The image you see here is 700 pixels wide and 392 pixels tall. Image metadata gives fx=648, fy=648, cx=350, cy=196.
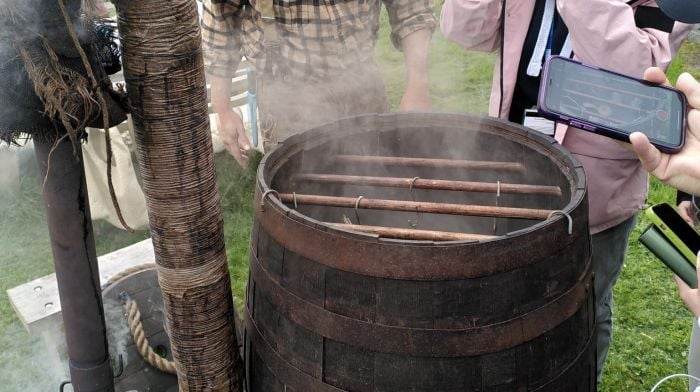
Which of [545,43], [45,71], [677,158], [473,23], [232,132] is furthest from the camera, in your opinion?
[232,132]

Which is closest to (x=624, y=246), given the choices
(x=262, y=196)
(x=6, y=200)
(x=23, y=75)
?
(x=262, y=196)

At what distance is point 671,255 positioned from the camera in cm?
221

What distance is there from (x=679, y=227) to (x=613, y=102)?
1.61 feet

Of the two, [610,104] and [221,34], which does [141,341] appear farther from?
[610,104]

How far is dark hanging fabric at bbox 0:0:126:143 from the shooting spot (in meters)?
1.45

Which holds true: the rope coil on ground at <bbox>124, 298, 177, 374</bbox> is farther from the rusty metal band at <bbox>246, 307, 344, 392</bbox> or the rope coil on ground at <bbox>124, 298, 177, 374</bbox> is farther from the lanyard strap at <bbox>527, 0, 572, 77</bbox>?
the lanyard strap at <bbox>527, 0, 572, 77</bbox>

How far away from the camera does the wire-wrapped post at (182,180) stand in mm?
1624

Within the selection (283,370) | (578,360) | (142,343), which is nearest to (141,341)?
(142,343)

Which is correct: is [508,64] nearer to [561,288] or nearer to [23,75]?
[561,288]

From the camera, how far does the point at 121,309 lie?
134 inches

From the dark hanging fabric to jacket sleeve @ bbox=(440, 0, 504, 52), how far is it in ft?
5.43

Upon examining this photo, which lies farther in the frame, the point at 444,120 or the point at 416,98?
the point at 416,98

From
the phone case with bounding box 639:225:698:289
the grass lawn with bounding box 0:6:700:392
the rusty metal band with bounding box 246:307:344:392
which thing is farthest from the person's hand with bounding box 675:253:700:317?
the grass lawn with bounding box 0:6:700:392

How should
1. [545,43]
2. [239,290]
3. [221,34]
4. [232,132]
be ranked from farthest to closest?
[239,290], [232,132], [221,34], [545,43]
